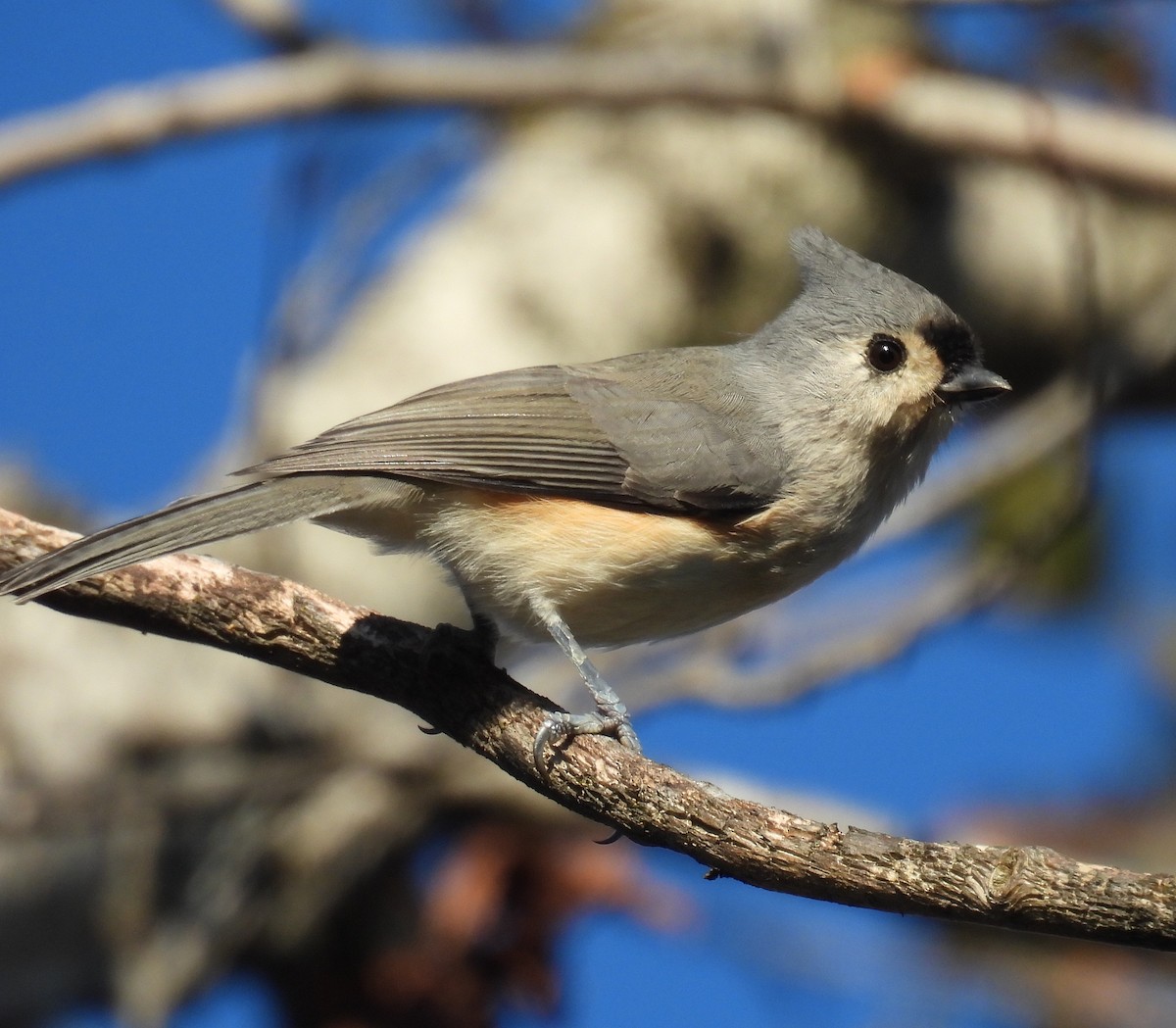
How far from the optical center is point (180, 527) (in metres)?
2.55

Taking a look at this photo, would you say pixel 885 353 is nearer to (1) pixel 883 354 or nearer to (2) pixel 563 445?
(1) pixel 883 354

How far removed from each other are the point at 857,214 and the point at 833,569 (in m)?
3.09

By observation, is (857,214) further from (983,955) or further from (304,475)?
(304,475)

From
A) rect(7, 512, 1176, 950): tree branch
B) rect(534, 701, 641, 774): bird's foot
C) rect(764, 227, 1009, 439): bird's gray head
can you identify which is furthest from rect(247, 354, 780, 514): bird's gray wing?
rect(534, 701, 641, 774): bird's foot

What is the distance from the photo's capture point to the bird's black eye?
317 cm

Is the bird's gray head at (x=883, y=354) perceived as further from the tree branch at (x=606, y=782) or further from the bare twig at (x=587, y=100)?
the bare twig at (x=587, y=100)

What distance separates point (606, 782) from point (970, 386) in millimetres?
1370

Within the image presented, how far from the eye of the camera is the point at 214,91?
4547 millimetres

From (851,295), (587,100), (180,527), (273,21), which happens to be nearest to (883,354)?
(851,295)

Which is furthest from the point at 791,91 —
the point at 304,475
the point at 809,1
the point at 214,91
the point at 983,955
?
the point at 983,955

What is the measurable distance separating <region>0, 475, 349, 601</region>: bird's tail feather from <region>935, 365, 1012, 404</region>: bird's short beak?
4.47 feet

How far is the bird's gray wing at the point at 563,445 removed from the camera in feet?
9.43

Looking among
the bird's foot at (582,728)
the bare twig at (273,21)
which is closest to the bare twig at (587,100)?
the bare twig at (273,21)

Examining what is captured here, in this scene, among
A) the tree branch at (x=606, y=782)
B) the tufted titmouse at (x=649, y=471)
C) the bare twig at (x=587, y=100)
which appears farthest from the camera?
the bare twig at (x=587, y=100)
